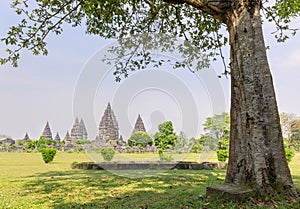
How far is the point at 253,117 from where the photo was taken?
3.56 m

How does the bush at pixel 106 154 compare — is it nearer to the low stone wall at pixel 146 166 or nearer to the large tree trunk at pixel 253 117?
the low stone wall at pixel 146 166

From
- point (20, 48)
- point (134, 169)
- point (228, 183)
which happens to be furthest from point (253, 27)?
point (134, 169)

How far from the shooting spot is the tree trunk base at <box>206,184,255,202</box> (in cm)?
325

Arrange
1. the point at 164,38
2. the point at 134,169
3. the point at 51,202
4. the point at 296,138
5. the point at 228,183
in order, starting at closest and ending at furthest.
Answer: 1. the point at 228,183
2. the point at 51,202
3. the point at 164,38
4. the point at 134,169
5. the point at 296,138

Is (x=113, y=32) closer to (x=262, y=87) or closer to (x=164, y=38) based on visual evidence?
(x=164, y=38)

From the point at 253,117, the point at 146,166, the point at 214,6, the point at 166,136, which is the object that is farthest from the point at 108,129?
the point at 253,117

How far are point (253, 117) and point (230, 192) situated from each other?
3.63ft

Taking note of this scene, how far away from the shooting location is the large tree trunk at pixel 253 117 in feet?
11.3

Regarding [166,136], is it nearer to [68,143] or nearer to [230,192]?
[68,143]

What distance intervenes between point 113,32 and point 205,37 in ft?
9.57

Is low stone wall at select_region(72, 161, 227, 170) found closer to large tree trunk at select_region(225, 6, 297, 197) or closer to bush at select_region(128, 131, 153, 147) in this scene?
large tree trunk at select_region(225, 6, 297, 197)

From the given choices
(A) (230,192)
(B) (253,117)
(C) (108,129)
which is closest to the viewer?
(A) (230,192)

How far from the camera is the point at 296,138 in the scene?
3841 centimetres

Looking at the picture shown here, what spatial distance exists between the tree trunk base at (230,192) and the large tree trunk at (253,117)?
0.46 feet
